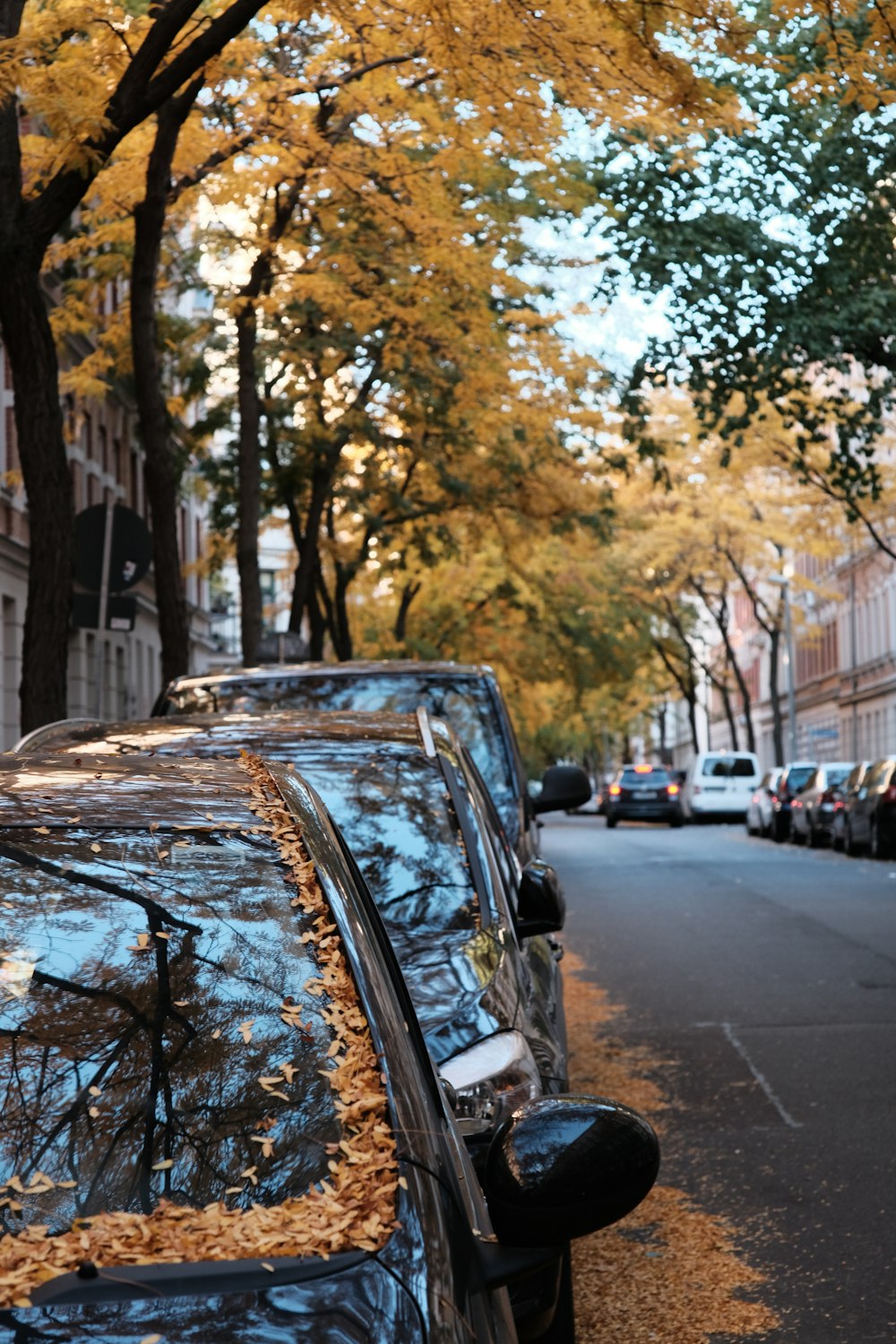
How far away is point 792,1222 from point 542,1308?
2.64 m

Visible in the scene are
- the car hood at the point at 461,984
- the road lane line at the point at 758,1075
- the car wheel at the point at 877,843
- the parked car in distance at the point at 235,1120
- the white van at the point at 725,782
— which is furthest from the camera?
the white van at the point at 725,782

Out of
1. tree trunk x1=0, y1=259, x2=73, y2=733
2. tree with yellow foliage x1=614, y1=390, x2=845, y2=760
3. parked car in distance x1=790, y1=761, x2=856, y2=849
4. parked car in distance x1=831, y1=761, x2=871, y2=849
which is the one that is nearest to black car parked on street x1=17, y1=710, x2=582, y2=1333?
tree trunk x1=0, y1=259, x2=73, y2=733

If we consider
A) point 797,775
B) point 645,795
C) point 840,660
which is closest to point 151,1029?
point 797,775

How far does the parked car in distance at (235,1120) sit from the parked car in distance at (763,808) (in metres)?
41.6

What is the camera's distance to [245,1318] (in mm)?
2287

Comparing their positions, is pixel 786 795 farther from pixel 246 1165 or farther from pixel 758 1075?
pixel 246 1165

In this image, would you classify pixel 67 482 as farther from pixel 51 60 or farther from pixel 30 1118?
pixel 30 1118

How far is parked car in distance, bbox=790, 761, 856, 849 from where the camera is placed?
123ft

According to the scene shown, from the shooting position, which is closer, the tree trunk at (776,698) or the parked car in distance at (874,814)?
the parked car in distance at (874,814)

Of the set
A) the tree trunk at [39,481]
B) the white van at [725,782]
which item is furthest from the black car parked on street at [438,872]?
the white van at [725,782]

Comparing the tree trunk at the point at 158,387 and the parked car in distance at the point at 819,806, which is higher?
the tree trunk at the point at 158,387

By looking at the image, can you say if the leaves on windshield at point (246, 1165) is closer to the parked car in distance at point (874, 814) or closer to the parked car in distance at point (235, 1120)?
the parked car in distance at point (235, 1120)

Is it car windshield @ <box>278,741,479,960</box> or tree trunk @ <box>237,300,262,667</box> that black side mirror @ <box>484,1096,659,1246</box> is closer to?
car windshield @ <box>278,741,479,960</box>

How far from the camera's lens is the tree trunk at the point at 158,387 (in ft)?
44.9
